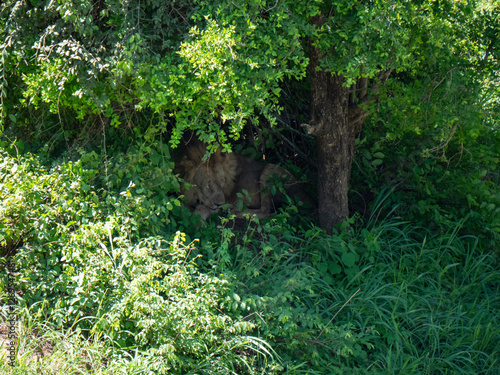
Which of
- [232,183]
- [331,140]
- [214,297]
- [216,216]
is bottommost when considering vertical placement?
[214,297]

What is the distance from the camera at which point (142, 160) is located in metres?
4.16

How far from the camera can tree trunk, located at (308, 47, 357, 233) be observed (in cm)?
471

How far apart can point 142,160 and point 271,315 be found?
1.67 m

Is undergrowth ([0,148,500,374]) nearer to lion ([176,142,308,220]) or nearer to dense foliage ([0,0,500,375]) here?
dense foliage ([0,0,500,375])

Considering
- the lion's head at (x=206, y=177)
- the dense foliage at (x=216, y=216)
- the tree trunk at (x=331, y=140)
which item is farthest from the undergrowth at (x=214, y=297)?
the tree trunk at (x=331, y=140)

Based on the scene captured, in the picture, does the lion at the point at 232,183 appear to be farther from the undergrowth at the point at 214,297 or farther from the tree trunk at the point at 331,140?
the tree trunk at the point at 331,140

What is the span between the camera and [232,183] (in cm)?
527

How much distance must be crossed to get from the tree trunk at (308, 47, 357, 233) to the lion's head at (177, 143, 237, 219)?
0.95 m

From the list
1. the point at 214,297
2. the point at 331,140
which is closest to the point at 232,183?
the point at 331,140

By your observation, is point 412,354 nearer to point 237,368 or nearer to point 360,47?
point 237,368

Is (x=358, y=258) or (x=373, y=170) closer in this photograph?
(x=358, y=258)

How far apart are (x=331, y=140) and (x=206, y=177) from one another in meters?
1.29

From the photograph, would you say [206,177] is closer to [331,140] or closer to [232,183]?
[232,183]

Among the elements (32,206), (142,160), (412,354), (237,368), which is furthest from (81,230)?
(412,354)
